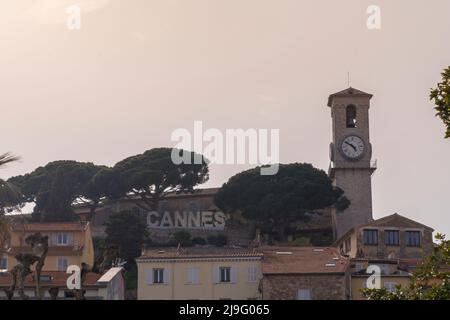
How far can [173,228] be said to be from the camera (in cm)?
9806

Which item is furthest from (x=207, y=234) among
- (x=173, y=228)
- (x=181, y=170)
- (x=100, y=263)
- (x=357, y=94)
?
(x=100, y=263)

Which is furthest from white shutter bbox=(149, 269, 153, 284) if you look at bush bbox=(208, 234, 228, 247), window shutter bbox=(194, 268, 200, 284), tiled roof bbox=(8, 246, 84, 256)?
bush bbox=(208, 234, 228, 247)

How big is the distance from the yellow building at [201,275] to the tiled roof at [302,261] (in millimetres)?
1451

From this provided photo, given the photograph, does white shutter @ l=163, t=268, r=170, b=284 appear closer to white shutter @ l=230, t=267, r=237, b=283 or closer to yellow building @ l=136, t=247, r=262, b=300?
yellow building @ l=136, t=247, r=262, b=300

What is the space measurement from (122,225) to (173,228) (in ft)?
41.6

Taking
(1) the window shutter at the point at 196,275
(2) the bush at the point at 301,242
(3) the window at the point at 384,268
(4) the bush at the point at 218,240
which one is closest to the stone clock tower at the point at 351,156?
(2) the bush at the point at 301,242

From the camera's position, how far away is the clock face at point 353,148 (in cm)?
9612

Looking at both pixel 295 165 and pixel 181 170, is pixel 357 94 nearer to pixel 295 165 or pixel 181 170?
pixel 295 165

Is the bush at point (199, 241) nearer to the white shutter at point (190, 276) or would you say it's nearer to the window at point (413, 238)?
the window at point (413, 238)

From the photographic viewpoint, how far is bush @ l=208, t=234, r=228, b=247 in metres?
92.1

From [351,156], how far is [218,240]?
13.7m

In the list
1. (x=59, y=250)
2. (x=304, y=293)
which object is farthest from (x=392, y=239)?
(x=59, y=250)

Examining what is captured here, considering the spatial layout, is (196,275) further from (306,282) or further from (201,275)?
(306,282)

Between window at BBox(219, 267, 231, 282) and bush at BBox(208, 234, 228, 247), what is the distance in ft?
77.5
